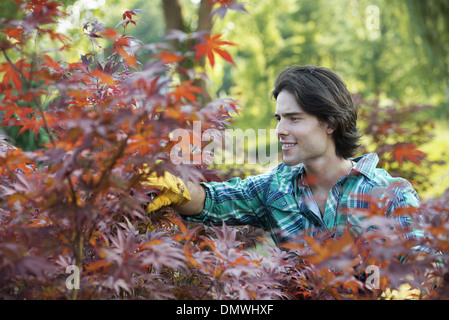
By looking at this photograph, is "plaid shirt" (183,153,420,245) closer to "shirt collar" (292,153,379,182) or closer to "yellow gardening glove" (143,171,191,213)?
"shirt collar" (292,153,379,182)

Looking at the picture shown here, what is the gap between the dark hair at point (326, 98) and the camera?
2.06 meters

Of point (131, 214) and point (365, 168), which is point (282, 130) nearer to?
point (365, 168)

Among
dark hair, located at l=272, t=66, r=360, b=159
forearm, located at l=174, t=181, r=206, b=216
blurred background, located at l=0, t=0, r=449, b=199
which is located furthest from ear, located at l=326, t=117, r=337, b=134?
blurred background, located at l=0, t=0, r=449, b=199

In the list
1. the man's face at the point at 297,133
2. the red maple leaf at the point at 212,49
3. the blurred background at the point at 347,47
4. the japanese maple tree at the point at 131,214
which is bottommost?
the japanese maple tree at the point at 131,214

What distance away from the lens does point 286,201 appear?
2014mm

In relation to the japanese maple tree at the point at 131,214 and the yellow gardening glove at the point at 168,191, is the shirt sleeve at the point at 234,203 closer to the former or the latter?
the yellow gardening glove at the point at 168,191

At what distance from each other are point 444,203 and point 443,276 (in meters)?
0.19

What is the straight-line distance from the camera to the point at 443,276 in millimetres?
1102

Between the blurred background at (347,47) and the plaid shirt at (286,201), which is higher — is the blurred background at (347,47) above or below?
above

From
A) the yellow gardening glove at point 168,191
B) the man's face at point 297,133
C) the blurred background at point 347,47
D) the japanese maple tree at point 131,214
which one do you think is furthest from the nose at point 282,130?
the blurred background at point 347,47

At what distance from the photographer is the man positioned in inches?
77.2

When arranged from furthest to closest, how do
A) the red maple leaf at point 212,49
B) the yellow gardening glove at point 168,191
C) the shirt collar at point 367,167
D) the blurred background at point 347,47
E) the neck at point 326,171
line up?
the blurred background at point 347,47 → the neck at point 326,171 → the shirt collar at point 367,167 → the yellow gardening glove at point 168,191 → the red maple leaf at point 212,49

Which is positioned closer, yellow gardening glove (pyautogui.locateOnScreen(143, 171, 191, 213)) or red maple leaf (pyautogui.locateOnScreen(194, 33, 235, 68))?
red maple leaf (pyautogui.locateOnScreen(194, 33, 235, 68))
